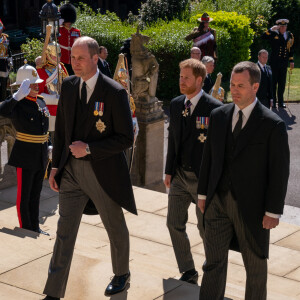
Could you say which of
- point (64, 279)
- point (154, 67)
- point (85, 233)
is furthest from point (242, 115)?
point (154, 67)

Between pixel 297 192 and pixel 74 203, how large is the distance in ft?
21.9

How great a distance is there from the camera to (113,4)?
89.3 ft

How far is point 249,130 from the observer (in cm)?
510

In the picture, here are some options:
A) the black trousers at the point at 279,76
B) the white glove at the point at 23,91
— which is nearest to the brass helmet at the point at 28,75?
the white glove at the point at 23,91

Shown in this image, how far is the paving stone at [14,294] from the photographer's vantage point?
5481 mm

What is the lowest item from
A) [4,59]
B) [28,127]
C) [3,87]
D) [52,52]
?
[3,87]

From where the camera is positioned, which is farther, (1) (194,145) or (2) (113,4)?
(2) (113,4)

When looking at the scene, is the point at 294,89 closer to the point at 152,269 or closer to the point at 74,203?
the point at 152,269

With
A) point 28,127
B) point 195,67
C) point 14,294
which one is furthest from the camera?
point 28,127

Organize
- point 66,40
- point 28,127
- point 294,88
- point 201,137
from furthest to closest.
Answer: point 294,88
point 66,40
point 28,127
point 201,137

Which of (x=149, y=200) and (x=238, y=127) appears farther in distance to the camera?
(x=149, y=200)

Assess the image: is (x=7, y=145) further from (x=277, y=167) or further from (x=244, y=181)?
(x=277, y=167)

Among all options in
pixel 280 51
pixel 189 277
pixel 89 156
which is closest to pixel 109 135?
pixel 89 156

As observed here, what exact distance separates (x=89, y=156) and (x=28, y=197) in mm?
2610
